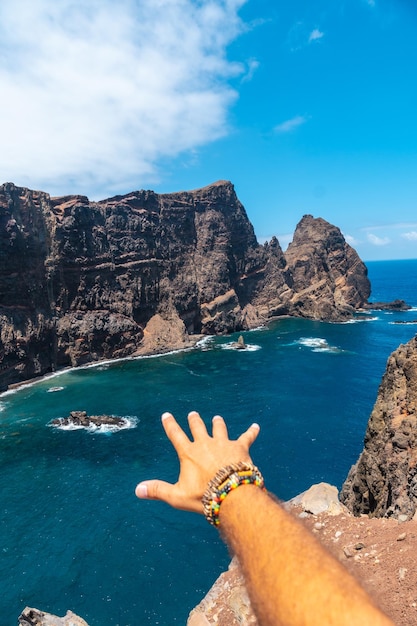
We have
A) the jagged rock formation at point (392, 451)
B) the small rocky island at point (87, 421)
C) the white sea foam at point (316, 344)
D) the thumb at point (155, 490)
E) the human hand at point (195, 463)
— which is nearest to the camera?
the human hand at point (195, 463)

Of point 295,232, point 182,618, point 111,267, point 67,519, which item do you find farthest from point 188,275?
point 182,618

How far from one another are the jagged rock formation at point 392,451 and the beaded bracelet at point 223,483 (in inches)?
506

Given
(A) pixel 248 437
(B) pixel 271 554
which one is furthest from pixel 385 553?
(B) pixel 271 554

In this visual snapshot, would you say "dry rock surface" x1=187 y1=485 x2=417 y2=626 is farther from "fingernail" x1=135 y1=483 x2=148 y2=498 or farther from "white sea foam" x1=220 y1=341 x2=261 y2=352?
"white sea foam" x1=220 y1=341 x2=261 y2=352

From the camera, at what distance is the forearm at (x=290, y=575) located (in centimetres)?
301

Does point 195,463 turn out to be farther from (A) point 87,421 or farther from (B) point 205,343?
(B) point 205,343

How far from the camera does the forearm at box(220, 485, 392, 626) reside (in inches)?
118

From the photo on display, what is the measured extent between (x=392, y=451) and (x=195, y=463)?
16.1 metres

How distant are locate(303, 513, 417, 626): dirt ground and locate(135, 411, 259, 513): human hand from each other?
5.35 m

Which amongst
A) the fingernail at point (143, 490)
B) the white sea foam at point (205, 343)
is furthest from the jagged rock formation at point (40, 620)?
the white sea foam at point (205, 343)

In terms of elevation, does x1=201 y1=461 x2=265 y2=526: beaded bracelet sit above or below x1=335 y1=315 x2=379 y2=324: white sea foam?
above

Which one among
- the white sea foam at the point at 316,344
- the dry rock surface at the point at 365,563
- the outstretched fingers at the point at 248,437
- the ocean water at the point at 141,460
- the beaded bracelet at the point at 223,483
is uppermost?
the outstretched fingers at the point at 248,437

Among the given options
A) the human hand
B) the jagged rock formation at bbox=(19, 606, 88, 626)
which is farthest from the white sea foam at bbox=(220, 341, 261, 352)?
the human hand

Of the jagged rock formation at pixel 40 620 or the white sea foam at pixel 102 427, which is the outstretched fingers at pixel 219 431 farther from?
the white sea foam at pixel 102 427
